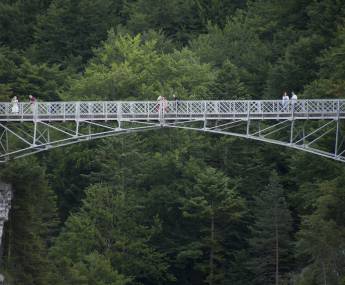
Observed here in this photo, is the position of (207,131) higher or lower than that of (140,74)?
higher

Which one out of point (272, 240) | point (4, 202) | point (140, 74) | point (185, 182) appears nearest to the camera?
point (4, 202)

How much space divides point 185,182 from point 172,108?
1736 centimetres

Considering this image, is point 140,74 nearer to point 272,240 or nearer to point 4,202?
point 272,240

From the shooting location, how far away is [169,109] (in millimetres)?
91250

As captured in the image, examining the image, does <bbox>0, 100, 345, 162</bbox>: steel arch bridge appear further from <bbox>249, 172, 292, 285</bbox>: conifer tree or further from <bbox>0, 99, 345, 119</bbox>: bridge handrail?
<bbox>249, 172, 292, 285</bbox>: conifer tree

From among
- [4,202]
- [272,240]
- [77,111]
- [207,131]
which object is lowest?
[272,240]

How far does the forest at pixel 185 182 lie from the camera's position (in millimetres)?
96188

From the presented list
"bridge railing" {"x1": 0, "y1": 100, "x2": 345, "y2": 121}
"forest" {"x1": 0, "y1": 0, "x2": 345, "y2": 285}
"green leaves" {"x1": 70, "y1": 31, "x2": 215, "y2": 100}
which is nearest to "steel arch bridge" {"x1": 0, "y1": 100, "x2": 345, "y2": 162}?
"bridge railing" {"x1": 0, "y1": 100, "x2": 345, "y2": 121}

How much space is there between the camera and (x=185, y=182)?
356ft

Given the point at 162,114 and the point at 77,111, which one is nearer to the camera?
the point at 162,114

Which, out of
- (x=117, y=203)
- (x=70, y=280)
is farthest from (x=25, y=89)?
(x=70, y=280)

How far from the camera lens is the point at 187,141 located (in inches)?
4365

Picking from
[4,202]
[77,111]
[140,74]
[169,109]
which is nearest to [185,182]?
[140,74]

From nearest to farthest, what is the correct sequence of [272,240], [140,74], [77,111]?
[77,111] → [272,240] → [140,74]
